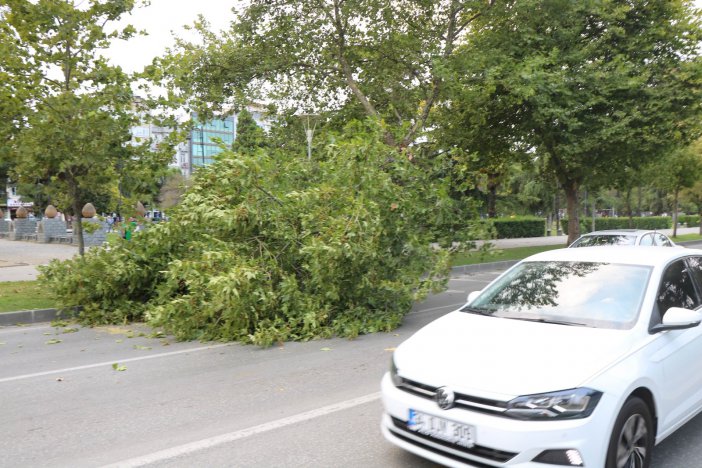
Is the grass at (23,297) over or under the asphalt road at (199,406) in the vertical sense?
over

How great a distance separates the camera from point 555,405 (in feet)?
9.20

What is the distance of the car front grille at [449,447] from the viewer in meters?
2.84

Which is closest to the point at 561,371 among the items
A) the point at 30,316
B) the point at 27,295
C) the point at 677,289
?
the point at 677,289

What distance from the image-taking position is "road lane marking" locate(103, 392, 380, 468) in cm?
377

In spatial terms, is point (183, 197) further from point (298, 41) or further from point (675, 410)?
point (298, 41)

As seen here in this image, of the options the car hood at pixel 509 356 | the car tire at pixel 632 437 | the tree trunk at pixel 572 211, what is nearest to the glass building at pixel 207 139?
the car hood at pixel 509 356

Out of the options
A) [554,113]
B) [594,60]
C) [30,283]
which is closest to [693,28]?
[594,60]

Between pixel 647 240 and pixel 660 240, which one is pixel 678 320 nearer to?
pixel 647 240

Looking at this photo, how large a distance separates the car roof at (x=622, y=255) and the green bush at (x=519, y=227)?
31005mm

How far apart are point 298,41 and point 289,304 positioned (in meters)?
10.8

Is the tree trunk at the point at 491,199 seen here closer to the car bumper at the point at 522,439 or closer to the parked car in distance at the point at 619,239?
the parked car in distance at the point at 619,239

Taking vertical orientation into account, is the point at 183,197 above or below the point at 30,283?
above

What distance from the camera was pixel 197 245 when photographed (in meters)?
8.30

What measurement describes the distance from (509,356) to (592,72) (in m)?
15.7
